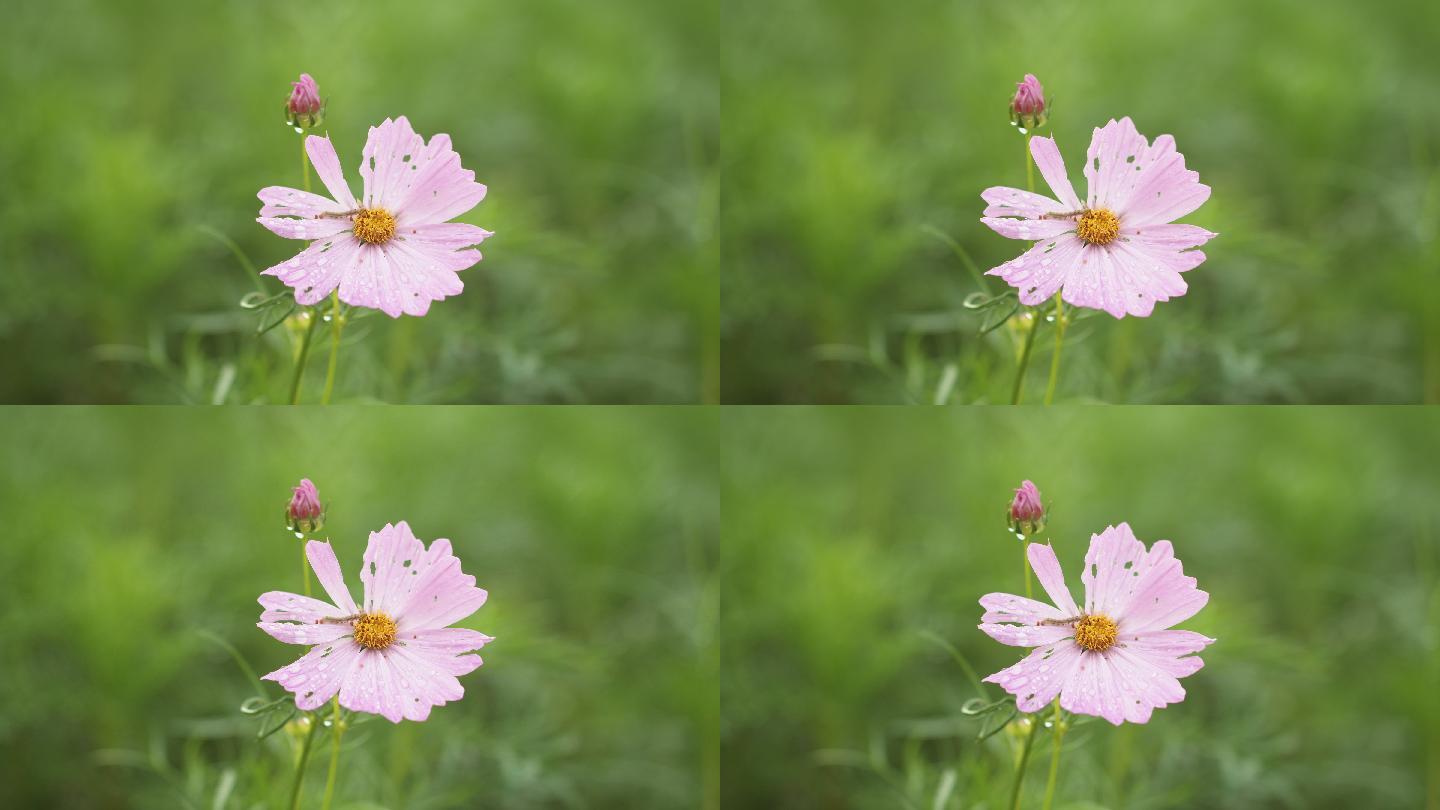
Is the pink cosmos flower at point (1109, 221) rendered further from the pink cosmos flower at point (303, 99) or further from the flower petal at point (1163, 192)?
the pink cosmos flower at point (303, 99)

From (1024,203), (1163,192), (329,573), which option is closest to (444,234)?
(329,573)

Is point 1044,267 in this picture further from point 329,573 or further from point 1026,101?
point 329,573

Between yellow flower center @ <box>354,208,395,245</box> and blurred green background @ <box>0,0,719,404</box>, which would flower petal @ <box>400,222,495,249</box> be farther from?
blurred green background @ <box>0,0,719,404</box>

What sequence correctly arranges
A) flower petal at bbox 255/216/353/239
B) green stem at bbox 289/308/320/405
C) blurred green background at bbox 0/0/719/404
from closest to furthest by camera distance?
flower petal at bbox 255/216/353/239 → green stem at bbox 289/308/320/405 → blurred green background at bbox 0/0/719/404

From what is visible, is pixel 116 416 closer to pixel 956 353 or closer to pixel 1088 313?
pixel 956 353

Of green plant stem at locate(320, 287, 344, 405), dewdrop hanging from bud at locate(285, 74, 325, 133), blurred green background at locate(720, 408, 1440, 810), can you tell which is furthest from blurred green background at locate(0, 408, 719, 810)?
dewdrop hanging from bud at locate(285, 74, 325, 133)

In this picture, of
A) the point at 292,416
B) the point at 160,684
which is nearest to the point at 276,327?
the point at 292,416

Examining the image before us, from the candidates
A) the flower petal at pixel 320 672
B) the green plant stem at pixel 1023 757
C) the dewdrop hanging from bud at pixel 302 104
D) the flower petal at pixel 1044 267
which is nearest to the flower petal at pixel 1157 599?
the green plant stem at pixel 1023 757
